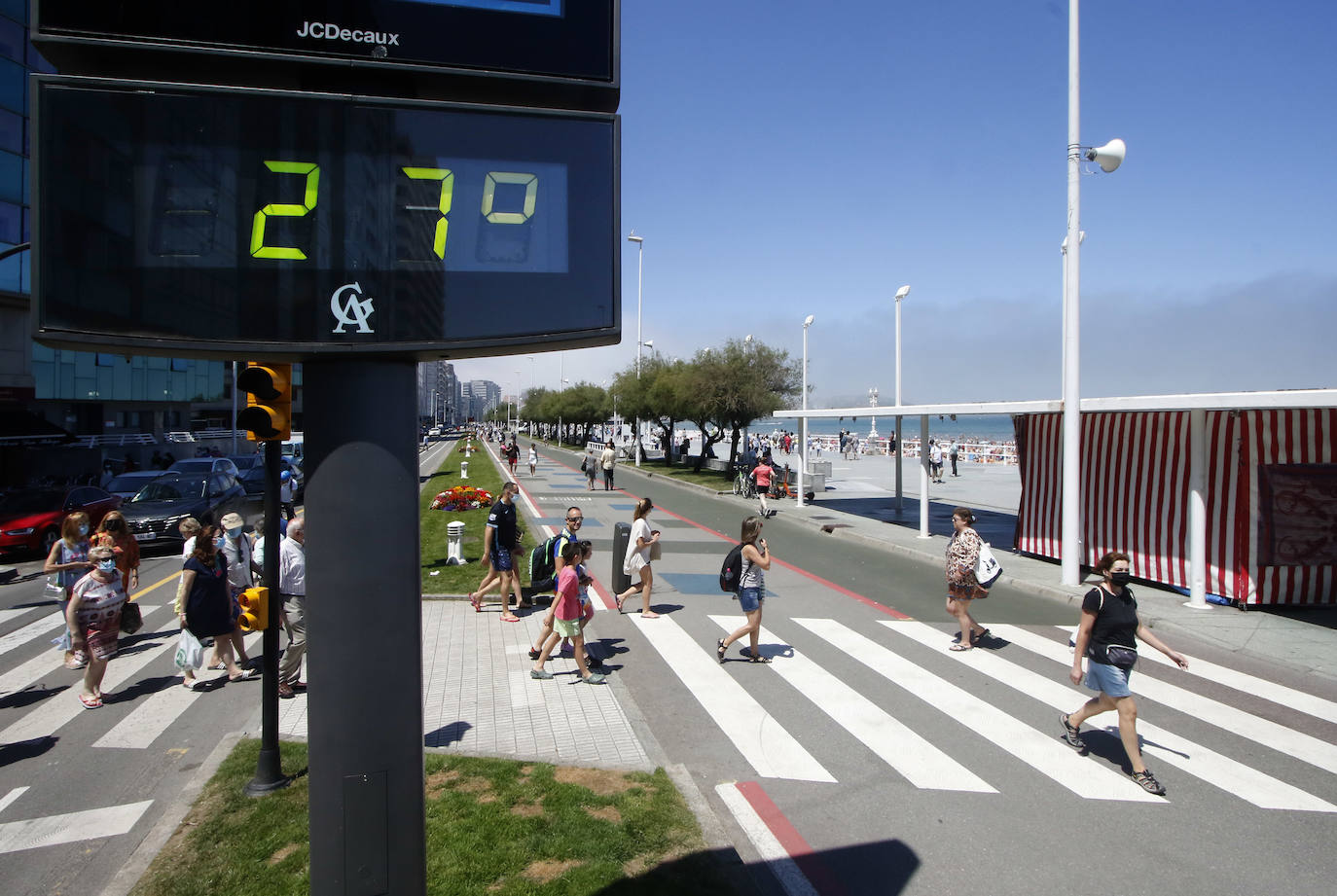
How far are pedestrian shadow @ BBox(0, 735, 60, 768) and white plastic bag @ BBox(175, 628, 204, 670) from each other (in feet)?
4.05

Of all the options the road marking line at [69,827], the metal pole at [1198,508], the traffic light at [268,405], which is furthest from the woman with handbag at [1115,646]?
the metal pole at [1198,508]

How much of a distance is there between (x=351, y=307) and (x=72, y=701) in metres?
8.14

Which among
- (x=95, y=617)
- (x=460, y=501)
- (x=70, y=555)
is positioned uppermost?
(x=70, y=555)

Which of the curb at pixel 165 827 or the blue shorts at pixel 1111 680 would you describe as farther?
the blue shorts at pixel 1111 680

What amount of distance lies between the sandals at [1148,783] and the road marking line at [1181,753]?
0.54m

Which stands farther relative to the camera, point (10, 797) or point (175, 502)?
point (175, 502)

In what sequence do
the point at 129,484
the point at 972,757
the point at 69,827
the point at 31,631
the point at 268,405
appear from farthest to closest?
1. the point at 129,484
2. the point at 31,631
3. the point at 972,757
4. the point at 69,827
5. the point at 268,405

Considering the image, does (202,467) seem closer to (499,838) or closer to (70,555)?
(70,555)

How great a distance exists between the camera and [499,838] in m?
5.09

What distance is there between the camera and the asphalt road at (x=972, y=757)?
5113 millimetres

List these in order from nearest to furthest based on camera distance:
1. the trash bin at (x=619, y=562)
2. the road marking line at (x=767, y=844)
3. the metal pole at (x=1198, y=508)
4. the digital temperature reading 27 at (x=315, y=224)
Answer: the digital temperature reading 27 at (x=315, y=224) → the road marking line at (x=767, y=844) → the trash bin at (x=619, y=562) → the metal pole at (x=1198, y=508)

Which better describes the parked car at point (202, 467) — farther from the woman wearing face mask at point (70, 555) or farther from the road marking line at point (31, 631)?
the woman wearing face mask at point (70, 555)

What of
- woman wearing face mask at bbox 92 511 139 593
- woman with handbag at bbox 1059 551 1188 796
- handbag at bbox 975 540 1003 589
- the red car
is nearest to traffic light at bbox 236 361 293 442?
woman wearing face mask at bbox 92 511 139 593

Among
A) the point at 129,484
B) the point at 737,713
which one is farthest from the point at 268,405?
the point at 129,484
